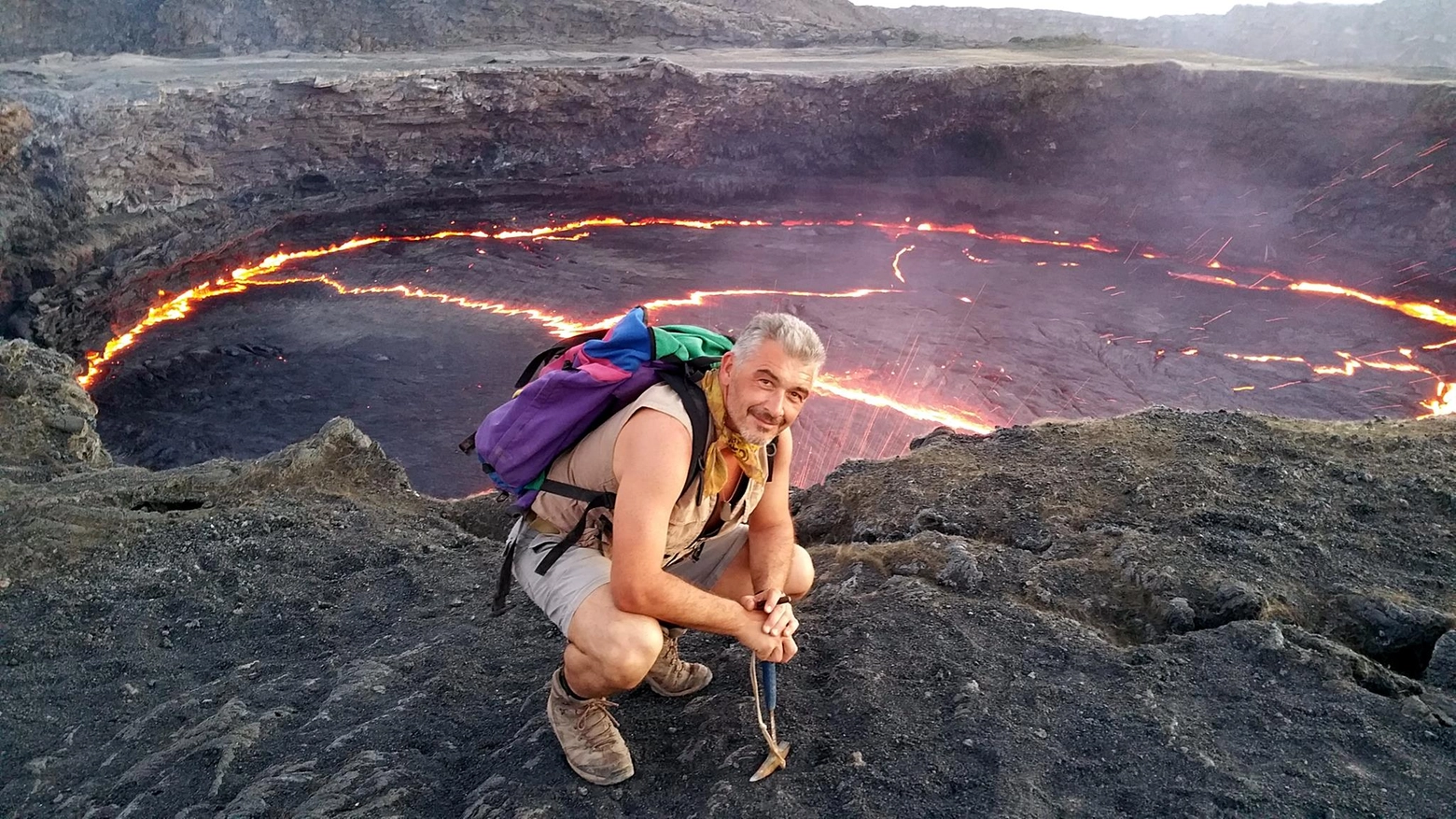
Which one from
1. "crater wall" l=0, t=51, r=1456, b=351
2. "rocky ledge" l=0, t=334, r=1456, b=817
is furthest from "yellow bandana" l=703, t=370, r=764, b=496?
"crater wall" l=0, t=51, r=1456, b=351

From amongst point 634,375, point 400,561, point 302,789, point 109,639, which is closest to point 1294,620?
point 634,375

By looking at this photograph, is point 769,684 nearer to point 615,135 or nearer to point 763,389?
point 763,389

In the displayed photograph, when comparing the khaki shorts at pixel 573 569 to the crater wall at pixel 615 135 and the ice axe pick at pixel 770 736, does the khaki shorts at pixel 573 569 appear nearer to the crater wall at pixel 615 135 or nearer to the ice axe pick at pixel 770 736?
the ice axe pick at pixel 770 736

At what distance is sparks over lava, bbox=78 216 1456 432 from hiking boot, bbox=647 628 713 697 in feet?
19.4

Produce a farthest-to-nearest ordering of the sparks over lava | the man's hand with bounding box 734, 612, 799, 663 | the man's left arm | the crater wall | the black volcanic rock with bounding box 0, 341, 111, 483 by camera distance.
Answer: the crater wall, the sparks over lava, the black volcanic rock with bounding box 0, 341, 111, 483, the man's left arm, the man's hand with bounding box 734, 612, 799, 663

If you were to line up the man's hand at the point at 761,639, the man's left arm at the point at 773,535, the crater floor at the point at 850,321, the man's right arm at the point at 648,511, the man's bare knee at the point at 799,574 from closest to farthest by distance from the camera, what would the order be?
the man's right arm at the point at 648,511 → the man's hand at the point at 761,639 → the man's left arm at the point at 773,535 → the man's bare knee at the point at 799,574 → the crater floor at the point at 850,321

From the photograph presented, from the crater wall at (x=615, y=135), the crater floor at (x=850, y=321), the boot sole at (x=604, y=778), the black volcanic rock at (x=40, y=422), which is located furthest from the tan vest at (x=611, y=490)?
the crater wall at (x=615, y=135)

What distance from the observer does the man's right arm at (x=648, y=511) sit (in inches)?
97.6

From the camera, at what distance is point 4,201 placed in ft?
38.4

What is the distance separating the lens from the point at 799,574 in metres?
3.21

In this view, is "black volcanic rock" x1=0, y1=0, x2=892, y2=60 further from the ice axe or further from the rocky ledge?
the ice axe

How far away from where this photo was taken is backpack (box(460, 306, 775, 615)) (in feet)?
8.75

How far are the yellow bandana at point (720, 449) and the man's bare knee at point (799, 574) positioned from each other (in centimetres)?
55

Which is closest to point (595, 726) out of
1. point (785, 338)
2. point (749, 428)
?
point (749, 428)
